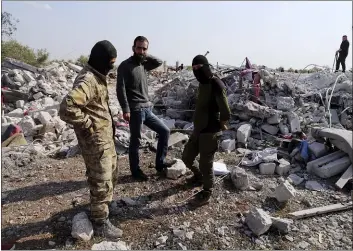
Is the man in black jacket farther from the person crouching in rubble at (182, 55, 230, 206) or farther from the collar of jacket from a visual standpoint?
the collar of jacket

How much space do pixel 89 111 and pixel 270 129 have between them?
4.58 meters

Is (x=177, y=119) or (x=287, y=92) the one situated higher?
(x=287, y=92)

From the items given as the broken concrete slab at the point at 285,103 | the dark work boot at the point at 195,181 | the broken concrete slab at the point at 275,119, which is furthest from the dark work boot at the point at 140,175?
the broken concrete slab at the point at 285,103

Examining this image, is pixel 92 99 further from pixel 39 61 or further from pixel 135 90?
pixel 39 61

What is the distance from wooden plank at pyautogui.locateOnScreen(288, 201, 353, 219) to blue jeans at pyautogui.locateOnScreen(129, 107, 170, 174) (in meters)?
1.89

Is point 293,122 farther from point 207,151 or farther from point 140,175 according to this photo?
point 140,175

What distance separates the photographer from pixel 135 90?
4109 millimetres

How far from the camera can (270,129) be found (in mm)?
6660

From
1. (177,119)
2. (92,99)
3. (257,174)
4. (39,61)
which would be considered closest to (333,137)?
(257,174)

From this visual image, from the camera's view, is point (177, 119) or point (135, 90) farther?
point (177, 119)

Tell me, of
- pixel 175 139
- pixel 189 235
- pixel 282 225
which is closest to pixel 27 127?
pixel 175 139

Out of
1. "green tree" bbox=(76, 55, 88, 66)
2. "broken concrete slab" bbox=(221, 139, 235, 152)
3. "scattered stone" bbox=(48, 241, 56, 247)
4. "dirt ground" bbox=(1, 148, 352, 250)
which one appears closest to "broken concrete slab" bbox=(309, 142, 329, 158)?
"dirt ground" bbox=(1, 148, 352, 250)

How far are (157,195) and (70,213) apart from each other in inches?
43.2

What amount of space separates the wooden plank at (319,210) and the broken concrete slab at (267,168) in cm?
112
